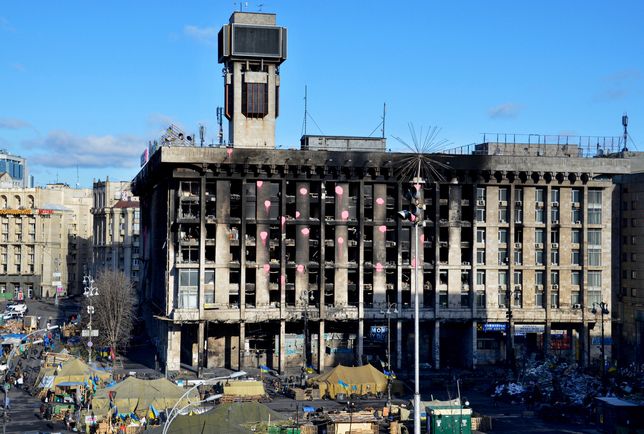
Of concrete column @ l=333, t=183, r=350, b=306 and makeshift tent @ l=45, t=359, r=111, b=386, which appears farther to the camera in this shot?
concrete column @ l=333, t=183, r=350, b=306

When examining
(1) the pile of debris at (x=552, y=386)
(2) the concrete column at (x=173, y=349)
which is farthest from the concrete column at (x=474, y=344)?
(2) the concrete column at (x=173, y=349)

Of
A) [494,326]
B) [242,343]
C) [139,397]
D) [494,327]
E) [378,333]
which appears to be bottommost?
[139,397]

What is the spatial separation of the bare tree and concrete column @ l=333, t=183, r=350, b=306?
91.5ft

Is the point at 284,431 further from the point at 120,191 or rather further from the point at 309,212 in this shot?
the point at 120,191

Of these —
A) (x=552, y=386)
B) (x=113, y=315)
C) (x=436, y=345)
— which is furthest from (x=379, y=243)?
(x=113, y=315)

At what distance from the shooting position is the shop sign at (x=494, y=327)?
103125 mm

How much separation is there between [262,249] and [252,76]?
2148 cm

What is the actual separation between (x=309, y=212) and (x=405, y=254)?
1219cm

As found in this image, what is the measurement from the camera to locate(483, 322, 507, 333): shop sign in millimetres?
103125

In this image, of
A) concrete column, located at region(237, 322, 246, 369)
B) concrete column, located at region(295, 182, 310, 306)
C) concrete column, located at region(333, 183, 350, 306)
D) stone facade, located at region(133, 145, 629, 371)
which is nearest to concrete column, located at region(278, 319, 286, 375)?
stone facade, located at region(133, 145, 629, 371)

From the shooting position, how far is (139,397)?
229 ft

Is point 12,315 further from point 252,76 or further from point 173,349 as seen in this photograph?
point 252,76

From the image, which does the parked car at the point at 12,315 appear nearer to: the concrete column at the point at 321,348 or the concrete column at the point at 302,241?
the concrete column at the point at 302,241

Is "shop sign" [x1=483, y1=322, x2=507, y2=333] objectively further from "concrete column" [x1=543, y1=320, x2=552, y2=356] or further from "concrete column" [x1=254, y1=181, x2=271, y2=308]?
"concrete column" [x1=254, y1=181, x2=271, y2=308]
